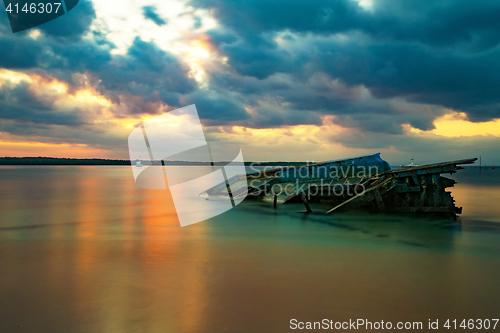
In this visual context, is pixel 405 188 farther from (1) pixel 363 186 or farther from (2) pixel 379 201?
(1) pixel 363 186

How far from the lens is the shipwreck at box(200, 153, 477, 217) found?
13539 mm

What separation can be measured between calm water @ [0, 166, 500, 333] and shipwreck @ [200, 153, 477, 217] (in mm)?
1183

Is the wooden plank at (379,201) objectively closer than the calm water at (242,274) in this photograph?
No

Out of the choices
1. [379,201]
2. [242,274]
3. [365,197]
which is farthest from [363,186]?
[242,274]

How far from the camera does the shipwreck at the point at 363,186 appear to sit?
13539 mm

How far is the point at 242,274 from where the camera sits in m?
6.90

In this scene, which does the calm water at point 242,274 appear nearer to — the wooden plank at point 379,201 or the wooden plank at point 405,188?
the wooden plank at point 379,201

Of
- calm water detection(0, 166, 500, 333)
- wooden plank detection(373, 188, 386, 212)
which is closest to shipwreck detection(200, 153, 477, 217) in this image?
wooden plank detection(373, 188, 386, 212)

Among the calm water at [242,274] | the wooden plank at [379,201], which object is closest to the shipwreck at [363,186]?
the wooden plank at [379,201]

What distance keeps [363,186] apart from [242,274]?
388 inches

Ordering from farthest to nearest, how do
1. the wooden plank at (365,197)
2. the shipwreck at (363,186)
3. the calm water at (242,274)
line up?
the shipwreck at (363,186) → the wooden plank at (365,197) → the calm water at (242,274)

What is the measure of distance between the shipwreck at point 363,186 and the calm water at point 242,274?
1183 millimetres

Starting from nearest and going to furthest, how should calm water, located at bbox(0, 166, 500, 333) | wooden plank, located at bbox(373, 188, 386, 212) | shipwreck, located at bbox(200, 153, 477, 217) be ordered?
calm water, located at bbox(0, 166, 500, 333)
shipwreck, located at bbox(200, 153, 477, 217)
wooden plank, located at bbox(373, 188, 386, 212)

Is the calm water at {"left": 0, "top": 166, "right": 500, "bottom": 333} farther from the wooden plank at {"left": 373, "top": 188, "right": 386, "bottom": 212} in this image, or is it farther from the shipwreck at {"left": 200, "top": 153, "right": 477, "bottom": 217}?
the wooden plank at {"left": 373, "top": 188, "right": 386, "bottom": 212}
